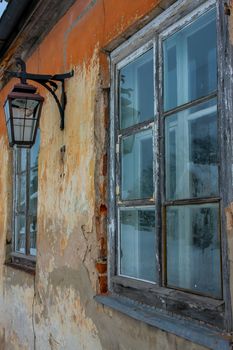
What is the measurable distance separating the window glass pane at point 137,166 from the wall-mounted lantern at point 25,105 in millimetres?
934

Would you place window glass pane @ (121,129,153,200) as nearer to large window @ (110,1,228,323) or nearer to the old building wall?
large window @ (110,1,228,323)

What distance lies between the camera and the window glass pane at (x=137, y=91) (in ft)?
8.91

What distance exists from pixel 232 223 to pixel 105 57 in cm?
167

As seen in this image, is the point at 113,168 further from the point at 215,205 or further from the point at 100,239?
the point at 215,205

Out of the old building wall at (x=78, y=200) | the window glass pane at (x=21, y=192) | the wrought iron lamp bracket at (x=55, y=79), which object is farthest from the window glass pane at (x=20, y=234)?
the wrought iron lamp bracket at (x=55, y=79)

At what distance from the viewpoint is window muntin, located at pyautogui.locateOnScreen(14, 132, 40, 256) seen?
4.66 m

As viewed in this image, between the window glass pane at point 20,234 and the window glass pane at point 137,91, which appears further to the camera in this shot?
the window glass pane at point 20,234

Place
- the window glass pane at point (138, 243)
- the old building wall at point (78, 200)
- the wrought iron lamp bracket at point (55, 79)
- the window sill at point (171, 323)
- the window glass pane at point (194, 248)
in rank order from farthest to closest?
the wrought iron lamp bracket at point (55, 79)
the old building wall at point (78, 200)
the window glass pane at point (138, 243)
the window glass pane at point (194, 248)
the window sill at point (171, 323)

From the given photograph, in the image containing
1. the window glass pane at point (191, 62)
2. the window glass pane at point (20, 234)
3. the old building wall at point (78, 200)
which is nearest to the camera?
the window glass pane at point (191, 62)

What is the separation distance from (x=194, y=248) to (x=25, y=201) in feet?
9.91

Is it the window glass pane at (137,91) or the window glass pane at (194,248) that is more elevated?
the window glass pane at (137,91)

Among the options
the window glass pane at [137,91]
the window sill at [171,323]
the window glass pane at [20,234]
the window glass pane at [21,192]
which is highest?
the window glass pane at [137,91]

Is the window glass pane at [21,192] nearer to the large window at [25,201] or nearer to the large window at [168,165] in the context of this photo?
the large window at [25,201]

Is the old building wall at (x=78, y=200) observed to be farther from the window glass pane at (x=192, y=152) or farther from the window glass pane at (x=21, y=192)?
the window glass pane at (x=21, y=192)
